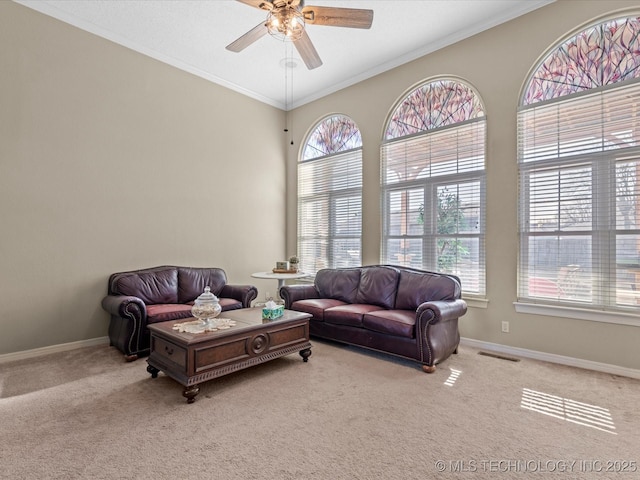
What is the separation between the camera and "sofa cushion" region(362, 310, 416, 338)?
3.36 meters

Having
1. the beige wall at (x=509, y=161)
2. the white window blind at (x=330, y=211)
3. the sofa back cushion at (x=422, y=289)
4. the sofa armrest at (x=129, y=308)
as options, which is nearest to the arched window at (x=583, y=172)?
the beige wall at (x=509, y=161)

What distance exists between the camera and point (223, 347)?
2.83 metres

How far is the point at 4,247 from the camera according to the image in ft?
11.4

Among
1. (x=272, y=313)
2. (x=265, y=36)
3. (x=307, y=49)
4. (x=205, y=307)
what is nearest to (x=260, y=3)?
(x=307, y=49)

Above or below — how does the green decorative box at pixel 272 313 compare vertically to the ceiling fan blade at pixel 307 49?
below

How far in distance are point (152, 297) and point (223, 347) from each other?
1.81 m

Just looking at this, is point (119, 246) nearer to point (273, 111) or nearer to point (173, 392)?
point (173, 392)

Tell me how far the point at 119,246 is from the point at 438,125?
4.33 m

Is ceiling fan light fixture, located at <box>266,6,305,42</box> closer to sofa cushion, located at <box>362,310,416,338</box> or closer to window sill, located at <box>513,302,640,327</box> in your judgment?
sofa cushion, located at <box>362,310,416,338</box>

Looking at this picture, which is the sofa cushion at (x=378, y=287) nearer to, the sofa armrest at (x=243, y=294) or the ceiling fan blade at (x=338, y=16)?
the sofa armrest at (x=243, y=294)

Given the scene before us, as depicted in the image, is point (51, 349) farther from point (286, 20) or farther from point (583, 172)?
point (583, 172)

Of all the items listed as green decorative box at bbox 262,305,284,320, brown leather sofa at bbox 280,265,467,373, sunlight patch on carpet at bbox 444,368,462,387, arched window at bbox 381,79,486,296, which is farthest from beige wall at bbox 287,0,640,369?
green decorative box at bbox 262,305,284,320

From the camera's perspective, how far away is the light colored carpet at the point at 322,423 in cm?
186

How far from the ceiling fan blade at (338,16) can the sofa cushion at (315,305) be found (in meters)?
2.95
